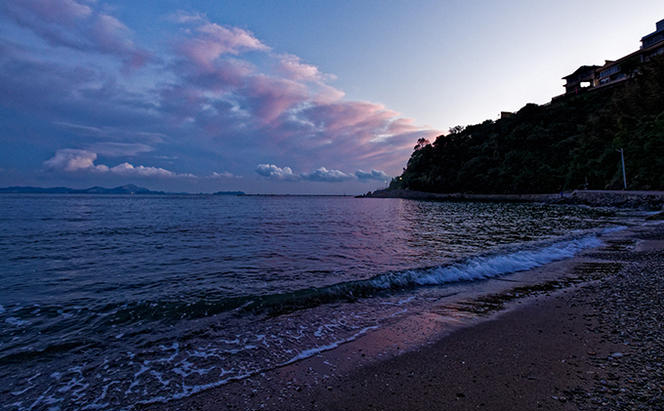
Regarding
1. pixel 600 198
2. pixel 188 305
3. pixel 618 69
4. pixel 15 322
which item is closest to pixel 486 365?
pixel 188 305

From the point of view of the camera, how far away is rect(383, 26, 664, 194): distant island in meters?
46.7

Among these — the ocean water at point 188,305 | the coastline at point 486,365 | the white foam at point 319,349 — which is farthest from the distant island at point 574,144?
the white foam at point 319,349

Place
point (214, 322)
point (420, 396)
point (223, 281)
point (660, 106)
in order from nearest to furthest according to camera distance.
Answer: point (420, 396) → point (214, 322) → point (223, 281) → point (660, 106)

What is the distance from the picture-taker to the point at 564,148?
80.9 meters

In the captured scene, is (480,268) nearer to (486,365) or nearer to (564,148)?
(486,365)

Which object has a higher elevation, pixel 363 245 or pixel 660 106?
pixel 660 106

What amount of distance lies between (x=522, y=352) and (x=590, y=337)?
135 cm

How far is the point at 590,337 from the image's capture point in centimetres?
483

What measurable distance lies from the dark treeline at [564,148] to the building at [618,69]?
14.1 ft

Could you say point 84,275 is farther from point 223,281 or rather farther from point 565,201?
point 565,201

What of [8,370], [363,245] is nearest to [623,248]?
[363,245]

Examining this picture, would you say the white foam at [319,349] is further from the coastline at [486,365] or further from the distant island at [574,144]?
the distant island at [574,144]

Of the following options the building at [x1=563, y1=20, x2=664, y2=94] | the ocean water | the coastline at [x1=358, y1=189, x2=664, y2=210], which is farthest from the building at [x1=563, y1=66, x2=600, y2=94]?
the ocean water

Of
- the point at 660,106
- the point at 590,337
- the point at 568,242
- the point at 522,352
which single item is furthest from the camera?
the point at 660,106
